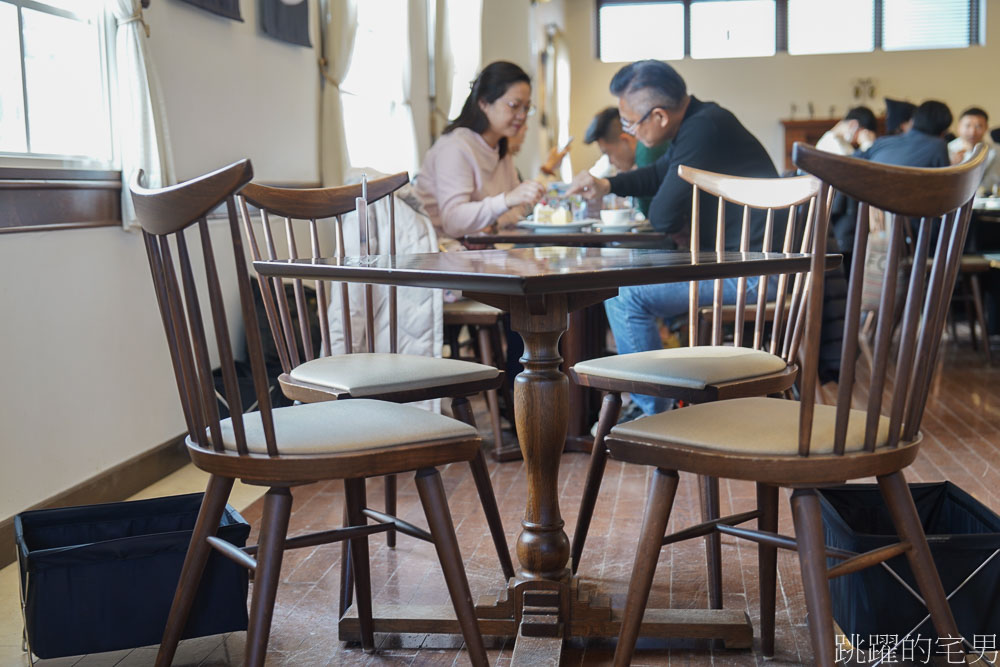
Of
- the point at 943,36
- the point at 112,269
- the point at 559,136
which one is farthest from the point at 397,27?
the point at 943,36

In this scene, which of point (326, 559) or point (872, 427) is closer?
point (872, 427)

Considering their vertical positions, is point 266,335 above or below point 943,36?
below

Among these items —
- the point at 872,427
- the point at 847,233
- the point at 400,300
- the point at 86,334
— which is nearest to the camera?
the point at 872,427

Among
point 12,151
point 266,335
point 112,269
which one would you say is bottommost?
point 266,335

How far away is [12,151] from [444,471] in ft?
5.12

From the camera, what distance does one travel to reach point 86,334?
2.81 meters

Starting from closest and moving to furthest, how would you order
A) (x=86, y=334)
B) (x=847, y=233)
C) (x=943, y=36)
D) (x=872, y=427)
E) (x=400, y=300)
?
1. (x=872, y=427)
2. (x=86, y=334)
3. (x=400, y=300)
4. (x=847, y=233)
5. (x=943, y=36)

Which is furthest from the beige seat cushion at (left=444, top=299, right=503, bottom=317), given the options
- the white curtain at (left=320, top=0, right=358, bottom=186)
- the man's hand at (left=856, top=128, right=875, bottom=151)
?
the man's hand at (left=856, top=128, right=875, bottom=151)

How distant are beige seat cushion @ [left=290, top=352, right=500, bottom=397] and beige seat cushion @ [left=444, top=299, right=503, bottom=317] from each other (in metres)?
1.15

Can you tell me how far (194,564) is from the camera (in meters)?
1.66

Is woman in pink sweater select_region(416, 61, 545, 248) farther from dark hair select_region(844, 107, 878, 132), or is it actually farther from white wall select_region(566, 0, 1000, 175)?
white wall select_region(566, 0, 1000, 175)

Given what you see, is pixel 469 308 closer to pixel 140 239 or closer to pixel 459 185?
pixel 459 185

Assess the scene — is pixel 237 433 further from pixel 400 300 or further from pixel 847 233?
pixel 847 233

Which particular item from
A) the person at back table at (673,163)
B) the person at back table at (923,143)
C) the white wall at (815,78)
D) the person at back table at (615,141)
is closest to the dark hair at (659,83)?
the person at back table at (673,163)
